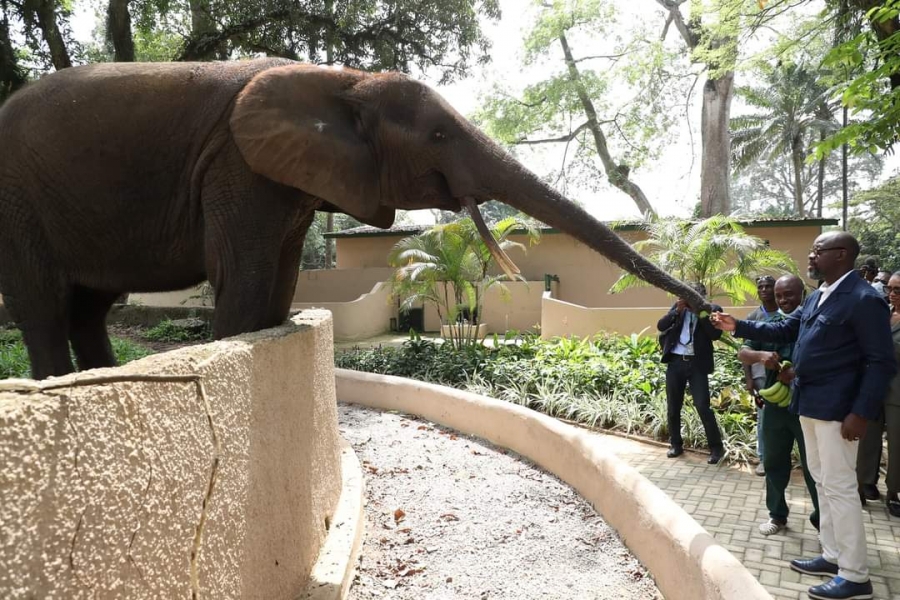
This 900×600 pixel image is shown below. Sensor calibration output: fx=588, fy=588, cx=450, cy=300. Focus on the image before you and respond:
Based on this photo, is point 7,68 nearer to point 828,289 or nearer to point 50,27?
point 50,27

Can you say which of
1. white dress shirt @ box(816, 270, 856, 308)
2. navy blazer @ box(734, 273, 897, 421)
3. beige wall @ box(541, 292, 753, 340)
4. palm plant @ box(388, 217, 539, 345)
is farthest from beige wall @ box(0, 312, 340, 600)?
beige wall @ box(541, 292, 753, 340)

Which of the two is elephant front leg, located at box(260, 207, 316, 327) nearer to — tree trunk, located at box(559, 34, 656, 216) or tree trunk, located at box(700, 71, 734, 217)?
tree trunk, located at box(700, 71, 734, 217)

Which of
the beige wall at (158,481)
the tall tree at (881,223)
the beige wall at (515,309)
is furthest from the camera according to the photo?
the tall tree at (881,223)

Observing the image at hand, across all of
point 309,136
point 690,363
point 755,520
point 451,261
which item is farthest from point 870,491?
point 451,261

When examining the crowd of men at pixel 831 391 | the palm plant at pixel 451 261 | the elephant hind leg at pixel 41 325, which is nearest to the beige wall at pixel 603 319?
the palm plant at pixel 451 261

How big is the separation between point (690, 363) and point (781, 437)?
178 cm

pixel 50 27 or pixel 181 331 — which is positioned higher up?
pixel 50 27

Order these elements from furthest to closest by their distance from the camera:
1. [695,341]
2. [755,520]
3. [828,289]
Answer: [695,341]
[755,520]
[828,289]

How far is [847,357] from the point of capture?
308 centimetres

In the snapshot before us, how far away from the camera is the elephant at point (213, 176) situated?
2.82 meters

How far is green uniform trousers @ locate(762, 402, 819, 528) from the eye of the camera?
3.84 metres

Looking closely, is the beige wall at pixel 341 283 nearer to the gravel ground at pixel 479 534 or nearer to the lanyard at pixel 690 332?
the gravel ground at pixel 479 534

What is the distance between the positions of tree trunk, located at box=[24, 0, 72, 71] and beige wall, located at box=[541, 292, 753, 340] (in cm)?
1149

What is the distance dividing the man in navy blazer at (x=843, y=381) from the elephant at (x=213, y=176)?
77 centimetres
